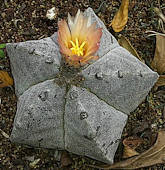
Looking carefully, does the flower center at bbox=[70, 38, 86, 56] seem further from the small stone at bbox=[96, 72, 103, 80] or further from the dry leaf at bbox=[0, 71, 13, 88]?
the dry leaf at bbox=[0, 71, 13, 88]

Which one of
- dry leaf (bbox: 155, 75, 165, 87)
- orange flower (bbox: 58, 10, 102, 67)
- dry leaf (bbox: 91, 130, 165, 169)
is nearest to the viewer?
orange flower (bbox: 58, 10, 102, 67)

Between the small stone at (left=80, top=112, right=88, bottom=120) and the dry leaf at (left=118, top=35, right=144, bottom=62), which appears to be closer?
the small stone at (left=80, top=112, right=88, bottom=120)

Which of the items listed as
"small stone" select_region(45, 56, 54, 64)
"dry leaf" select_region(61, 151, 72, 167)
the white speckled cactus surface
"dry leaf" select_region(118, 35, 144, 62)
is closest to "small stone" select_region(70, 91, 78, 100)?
the white speckled cactus surface

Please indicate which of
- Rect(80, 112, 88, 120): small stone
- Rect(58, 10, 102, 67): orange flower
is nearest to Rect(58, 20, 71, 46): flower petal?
Rect(58, 10, 102, 67): orange flower

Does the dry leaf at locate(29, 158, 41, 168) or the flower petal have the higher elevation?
the flower petal

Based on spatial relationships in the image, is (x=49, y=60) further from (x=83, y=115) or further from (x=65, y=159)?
(x=65, y=159)

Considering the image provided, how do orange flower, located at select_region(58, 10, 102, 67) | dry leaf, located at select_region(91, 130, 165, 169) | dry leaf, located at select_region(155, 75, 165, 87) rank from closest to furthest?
orange flower, located at select_region(58, 10, 102, 67)
dry leaf, located at select_region(91, 130, 165, 169)
dry leaf, located at select_region(155, 75, 165, 87)

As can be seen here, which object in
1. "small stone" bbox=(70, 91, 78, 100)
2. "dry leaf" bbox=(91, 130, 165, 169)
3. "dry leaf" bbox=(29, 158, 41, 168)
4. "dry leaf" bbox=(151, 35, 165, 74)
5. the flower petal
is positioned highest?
the flower petal

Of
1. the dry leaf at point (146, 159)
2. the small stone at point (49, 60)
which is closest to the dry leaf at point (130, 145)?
the dry leaf at point (146, 159)

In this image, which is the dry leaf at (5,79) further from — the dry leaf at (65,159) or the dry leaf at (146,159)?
the dry leaf at (146,159)
